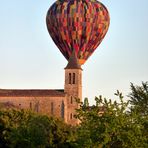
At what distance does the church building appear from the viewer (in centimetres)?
12444

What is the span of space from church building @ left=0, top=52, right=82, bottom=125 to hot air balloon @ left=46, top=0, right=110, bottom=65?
10297 millimetres

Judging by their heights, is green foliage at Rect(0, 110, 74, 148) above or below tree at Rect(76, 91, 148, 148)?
above

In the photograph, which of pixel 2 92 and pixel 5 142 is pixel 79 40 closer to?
pixel 2 92

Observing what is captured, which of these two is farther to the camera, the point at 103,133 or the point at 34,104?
the point at 34,104

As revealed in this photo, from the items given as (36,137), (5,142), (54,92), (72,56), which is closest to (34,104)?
(54,92)

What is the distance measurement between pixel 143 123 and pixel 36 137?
10.5 meters

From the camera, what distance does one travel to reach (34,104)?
411ft

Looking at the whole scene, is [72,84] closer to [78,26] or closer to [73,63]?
[73,63]

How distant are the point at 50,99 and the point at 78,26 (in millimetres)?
17617

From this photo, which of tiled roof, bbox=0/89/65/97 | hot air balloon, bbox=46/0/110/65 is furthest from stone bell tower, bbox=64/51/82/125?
hot air balloon, bbox=46/0/110/65

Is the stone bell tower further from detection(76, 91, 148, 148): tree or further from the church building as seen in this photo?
detection(76, 91, 148, 148): tree

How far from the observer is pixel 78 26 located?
11231 centimetres

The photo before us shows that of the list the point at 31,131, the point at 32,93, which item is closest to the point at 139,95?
the point at 31,131

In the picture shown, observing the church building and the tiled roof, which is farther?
the tiled roof
